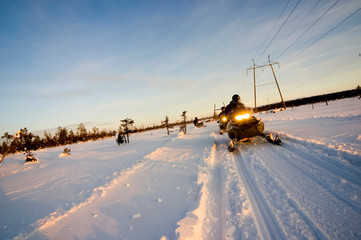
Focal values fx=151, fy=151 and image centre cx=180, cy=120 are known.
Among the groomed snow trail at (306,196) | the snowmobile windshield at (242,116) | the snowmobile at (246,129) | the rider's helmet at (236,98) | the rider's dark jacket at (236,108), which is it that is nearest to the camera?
the groomed snow trail at (306,196)

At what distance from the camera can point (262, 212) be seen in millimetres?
2574

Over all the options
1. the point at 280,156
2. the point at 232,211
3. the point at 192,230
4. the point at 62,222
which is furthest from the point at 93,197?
the point at 280,156

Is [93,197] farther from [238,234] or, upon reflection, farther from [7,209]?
[238,234]

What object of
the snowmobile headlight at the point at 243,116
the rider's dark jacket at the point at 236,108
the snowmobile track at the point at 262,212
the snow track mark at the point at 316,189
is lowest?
the snowmobile track at the point at 262,212

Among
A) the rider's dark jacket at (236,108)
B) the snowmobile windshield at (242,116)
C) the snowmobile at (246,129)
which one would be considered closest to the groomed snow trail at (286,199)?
the snowmobile at (246,129)

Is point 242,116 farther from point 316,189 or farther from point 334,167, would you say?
point 316,189

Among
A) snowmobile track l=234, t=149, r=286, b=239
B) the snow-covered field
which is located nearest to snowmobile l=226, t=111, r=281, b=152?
the snow-covered field

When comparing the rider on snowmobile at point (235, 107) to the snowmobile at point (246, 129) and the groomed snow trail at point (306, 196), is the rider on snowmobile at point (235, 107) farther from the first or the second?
the groomed snow trail at point (306, 196)

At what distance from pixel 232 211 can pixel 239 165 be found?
241 centimetres

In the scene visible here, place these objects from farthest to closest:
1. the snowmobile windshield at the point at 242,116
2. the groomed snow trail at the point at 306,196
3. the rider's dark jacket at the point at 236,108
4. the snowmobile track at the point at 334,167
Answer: the rider's dark jacket at the point at 236,108 < the snowmobile windshield at the point at 242,116 < the snowmobile track at the point at 334,167 < the groomed snow trail at the point at 306,196

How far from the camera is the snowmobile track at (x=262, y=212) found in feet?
7.07

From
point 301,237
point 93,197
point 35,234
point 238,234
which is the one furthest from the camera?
point 93,197

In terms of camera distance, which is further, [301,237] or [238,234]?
[238,234]

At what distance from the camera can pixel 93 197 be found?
13.2 ft
